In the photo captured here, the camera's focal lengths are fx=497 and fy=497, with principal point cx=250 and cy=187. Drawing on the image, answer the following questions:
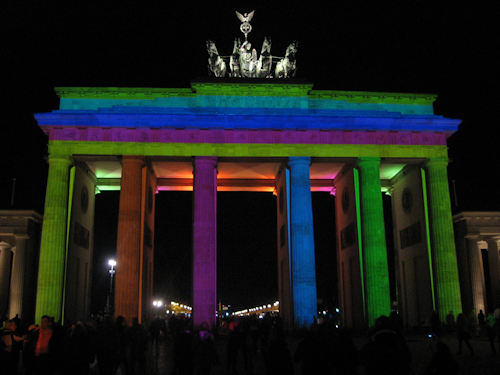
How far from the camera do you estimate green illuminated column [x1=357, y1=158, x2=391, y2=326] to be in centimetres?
3164

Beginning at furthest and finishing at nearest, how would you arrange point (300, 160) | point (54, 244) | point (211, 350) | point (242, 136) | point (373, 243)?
point (242, 136) → point (300, 160) → point (373, 243) → point (54, 244) → point (211, 350)

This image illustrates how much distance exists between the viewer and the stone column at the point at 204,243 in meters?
30.7

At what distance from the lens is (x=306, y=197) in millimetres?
33000

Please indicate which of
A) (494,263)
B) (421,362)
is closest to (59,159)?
(421,362)

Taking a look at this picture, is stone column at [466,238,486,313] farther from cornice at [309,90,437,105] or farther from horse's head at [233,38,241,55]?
horse's head at [233,38,241,55]

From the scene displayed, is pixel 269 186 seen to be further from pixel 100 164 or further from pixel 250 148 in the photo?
pixel 100 164

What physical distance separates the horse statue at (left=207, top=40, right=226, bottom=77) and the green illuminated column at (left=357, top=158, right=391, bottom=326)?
11.7 meters

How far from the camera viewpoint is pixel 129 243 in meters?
31.4

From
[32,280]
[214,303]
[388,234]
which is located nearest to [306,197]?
[214,303]

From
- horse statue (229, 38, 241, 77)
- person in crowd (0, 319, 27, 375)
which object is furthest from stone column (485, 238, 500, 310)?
person in crowd (0, 319, 27, 375)

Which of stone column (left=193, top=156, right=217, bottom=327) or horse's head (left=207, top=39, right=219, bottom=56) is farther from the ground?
horse's head (left=207, top=39, right=219, bottom=56)

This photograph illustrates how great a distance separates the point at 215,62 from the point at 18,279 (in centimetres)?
2138

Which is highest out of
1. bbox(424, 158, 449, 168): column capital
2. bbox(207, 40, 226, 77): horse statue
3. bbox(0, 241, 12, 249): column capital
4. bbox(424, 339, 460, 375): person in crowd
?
bbox(207, 40, 226, 77): horse statue

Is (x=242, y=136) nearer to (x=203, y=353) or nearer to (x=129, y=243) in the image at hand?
(x=129, y=243)
